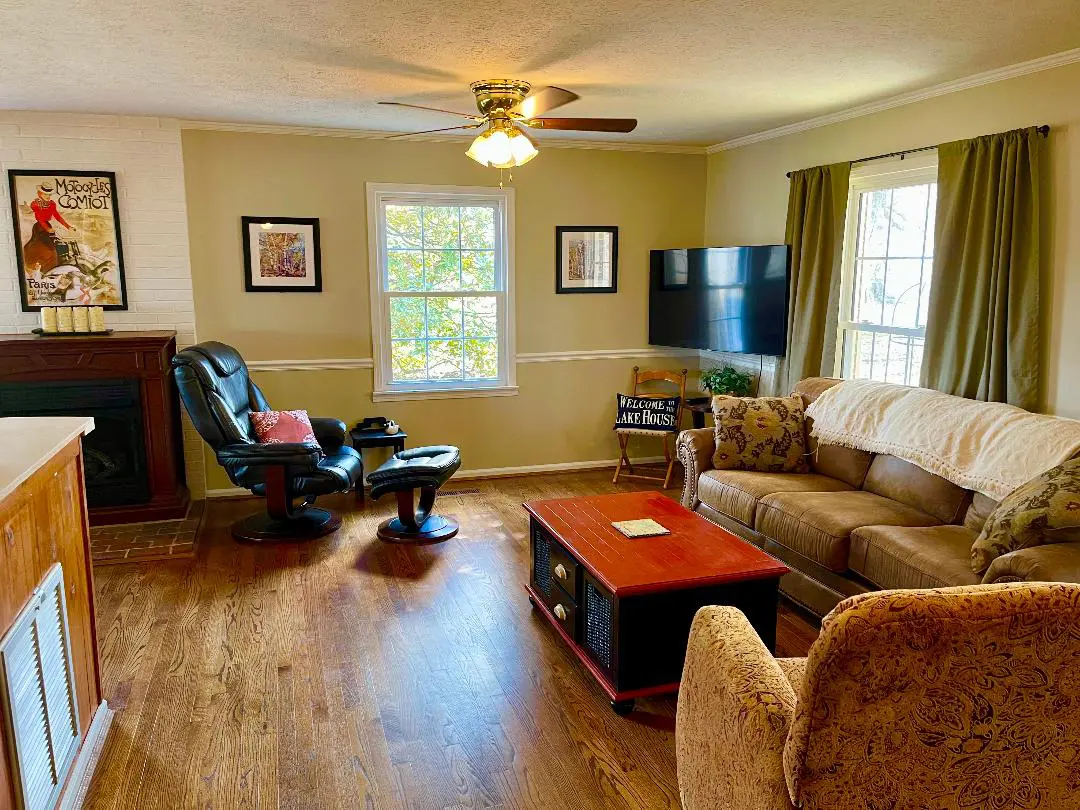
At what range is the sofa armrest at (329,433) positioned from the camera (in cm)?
476

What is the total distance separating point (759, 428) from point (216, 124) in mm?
3675

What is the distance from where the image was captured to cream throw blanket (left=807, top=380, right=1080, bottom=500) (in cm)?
300

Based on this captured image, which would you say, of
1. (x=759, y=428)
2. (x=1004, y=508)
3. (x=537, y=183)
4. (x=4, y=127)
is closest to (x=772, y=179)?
(x=537, y=183)

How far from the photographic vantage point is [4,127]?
4469 millimetres

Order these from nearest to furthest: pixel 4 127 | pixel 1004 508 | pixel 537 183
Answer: pixel 1004 508, pixel 4 127, pixel 537 183

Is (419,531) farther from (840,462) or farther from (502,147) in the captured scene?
(840,462)

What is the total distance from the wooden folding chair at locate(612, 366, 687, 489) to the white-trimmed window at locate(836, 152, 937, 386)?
4.38 ft

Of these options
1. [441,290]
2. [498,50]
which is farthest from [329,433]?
[498,50]

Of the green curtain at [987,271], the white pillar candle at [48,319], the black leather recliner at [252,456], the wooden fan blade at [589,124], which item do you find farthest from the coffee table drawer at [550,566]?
the white pillar candle at [48,319]

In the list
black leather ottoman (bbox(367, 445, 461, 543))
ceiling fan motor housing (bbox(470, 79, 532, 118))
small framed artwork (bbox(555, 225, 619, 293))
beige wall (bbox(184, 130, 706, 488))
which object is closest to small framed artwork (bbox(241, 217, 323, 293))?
beige wall (bbox(184, 130, 706, 488))

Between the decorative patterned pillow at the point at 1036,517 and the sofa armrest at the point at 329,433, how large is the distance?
3.42 m

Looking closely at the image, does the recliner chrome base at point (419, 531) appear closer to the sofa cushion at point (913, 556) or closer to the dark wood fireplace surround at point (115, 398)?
the dark wood fireplace surround at point (115, 398)

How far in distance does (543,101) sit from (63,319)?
9.91 ft

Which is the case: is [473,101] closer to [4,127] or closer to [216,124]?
[216,124]
